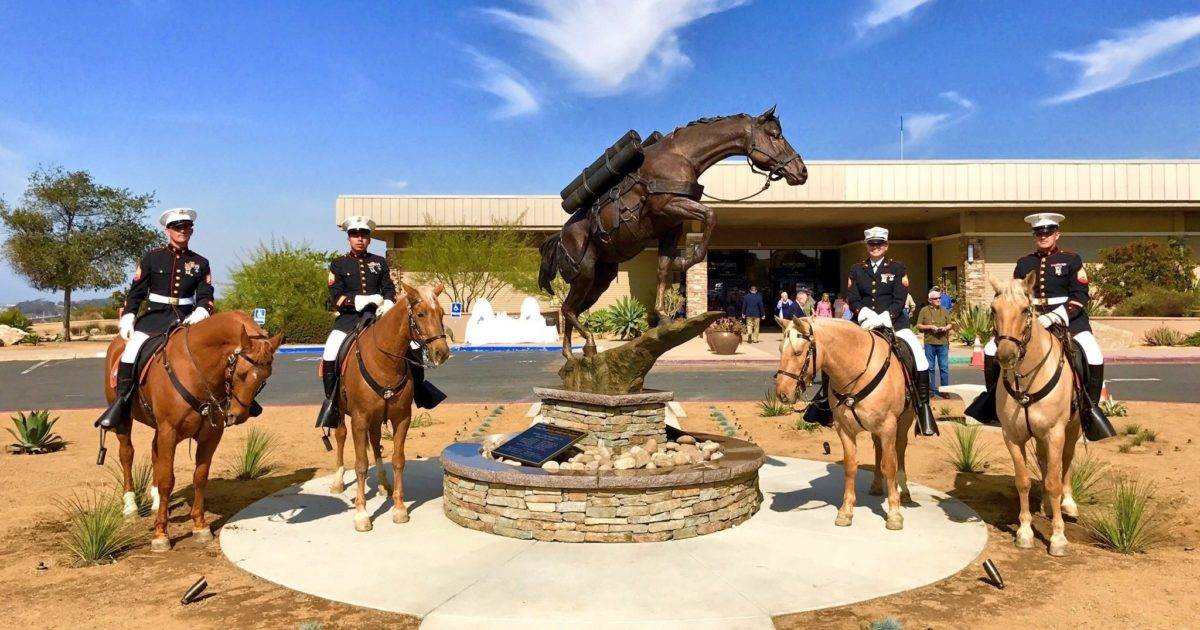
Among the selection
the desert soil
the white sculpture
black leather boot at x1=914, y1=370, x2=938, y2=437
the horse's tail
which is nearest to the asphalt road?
the white sculpture

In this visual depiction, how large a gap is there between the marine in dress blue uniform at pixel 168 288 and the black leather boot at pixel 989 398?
7103 millimetres

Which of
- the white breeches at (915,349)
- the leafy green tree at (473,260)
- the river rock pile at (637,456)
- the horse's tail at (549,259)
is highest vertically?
the leafy green tree at (473,260)

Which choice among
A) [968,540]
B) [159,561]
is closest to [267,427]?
[159,561]

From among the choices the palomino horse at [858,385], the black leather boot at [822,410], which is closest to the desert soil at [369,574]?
the palomino horse at [858,385]

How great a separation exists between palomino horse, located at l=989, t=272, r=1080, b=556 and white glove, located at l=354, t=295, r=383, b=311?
557 cm

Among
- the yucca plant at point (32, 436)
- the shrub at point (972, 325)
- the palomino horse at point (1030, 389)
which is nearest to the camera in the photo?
the palomino horse at point (1030, 389)

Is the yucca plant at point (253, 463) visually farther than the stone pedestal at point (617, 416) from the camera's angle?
Yes

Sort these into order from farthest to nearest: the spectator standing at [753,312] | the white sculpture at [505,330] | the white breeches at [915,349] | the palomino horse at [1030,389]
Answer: the white sculpture at [505,330], the spectator standing at [753,312], the white breeches at [915,349], the palomino horse at [1030,389]

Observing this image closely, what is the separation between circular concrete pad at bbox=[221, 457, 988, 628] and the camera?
16.9ft

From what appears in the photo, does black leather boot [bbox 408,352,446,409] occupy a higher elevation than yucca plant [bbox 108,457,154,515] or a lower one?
higher

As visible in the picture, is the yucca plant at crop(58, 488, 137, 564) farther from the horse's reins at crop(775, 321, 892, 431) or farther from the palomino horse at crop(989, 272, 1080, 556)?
the palomino horse at crop(989, 272, 1080, 556)

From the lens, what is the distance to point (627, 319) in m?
30.8

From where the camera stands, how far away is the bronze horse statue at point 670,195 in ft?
24.1

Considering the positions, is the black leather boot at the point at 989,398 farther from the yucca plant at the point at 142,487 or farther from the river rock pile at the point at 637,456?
the yucca plant at the point at 142,487
